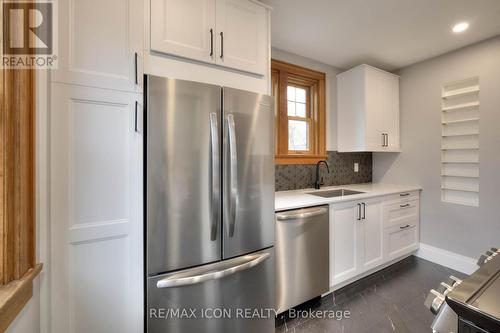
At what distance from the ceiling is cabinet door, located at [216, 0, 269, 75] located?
37 centimetres

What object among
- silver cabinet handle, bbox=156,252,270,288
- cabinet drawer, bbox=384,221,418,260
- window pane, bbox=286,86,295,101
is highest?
window pane, bbox=286,86,295,101

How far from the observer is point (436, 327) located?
605mm

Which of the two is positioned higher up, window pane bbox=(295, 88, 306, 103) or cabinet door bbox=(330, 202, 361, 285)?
window pane bbox=(295, 88, 306, 103)

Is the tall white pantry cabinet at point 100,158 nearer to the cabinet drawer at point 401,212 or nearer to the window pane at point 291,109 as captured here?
the window pane at point 291,109

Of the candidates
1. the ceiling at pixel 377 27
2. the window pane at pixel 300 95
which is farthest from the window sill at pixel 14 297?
the window pane at pixel 300 95

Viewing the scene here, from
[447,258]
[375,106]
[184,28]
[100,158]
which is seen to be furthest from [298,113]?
[447,258]

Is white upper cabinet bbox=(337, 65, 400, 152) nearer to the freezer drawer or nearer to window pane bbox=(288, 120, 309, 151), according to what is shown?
window pane bbox=(288, 120, 309, 151)

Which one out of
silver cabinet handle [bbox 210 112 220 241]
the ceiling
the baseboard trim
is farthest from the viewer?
the baseboard trim

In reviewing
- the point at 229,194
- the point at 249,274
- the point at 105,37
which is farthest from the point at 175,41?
the point at 249,274

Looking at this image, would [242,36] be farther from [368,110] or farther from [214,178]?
[368,110]

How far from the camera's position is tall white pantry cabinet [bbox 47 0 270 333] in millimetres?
989

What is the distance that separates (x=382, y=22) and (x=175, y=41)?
189cm

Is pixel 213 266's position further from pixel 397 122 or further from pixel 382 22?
pixel 397 122

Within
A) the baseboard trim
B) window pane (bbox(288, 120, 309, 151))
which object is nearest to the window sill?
window pane (bbox(288, 120, 309, 151))
